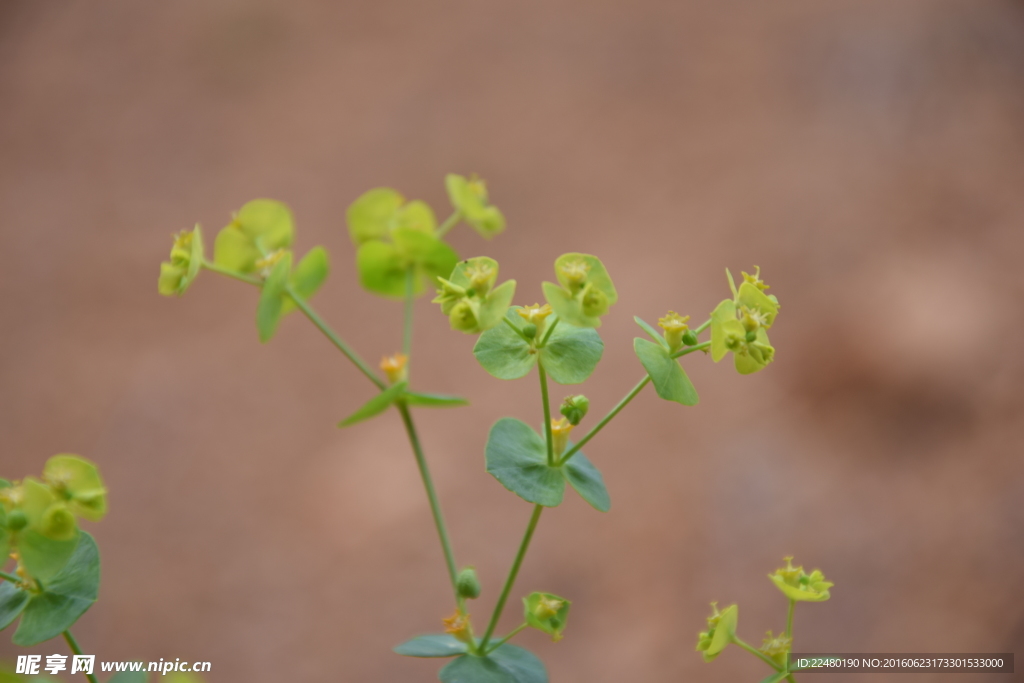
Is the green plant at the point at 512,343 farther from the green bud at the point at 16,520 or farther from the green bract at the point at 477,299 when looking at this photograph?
the green bud at the point at 16,520

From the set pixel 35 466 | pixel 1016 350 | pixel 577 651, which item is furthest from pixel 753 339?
pixel 35 466

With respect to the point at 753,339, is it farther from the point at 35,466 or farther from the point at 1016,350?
the point at 35,466

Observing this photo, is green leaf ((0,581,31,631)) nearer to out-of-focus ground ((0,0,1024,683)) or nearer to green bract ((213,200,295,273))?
green bract ((213,200,295,273))

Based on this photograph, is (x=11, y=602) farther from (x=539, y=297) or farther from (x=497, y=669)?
(x=539, y=297)

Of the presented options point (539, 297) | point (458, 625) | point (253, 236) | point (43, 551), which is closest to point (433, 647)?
point (458, 625)

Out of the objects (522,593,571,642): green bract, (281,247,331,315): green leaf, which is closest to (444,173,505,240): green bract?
(281,247,331,315): green leaf
